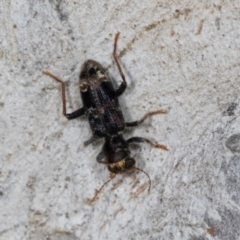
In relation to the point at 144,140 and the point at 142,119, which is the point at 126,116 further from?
the point at 144,140

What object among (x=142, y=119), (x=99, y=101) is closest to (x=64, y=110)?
(x=99, y=101)

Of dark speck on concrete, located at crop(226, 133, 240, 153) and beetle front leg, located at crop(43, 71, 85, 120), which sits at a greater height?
beetle front leg, located at crop(43, 71, 85, 120)

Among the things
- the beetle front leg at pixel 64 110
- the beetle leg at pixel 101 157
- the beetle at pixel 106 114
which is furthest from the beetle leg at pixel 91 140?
the beetle front leg at pixel 64 110

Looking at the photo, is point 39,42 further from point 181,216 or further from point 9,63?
point 181,216

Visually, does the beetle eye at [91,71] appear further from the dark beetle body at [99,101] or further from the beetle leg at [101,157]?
A: the beetle leg at [101,157]

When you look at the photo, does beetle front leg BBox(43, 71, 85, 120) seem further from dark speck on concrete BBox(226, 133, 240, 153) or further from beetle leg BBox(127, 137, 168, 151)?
dark speck on concrete BBox(226, 133, 240, 153)

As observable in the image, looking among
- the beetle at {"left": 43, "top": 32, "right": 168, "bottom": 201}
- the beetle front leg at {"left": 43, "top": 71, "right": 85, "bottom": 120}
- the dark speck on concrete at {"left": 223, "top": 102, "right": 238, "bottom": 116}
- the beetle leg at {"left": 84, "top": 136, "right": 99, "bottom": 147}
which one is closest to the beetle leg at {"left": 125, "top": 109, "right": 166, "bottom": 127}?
the beetle at {"left": 43, "top": 32, "right": 168, "bottom": 201}

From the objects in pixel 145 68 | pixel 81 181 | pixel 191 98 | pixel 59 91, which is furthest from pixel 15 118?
pixel 191 98
